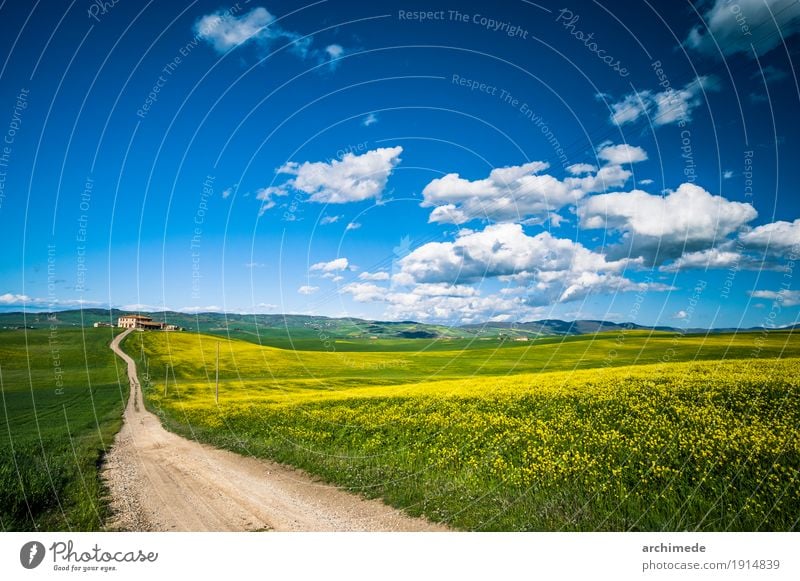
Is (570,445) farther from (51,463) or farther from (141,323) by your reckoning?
(141,323)

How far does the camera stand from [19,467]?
909 cm

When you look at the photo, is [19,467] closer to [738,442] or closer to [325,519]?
[325,519]

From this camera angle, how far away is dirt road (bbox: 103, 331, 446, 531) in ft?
27.6

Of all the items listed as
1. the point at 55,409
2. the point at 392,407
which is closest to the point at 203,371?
the point at 55,409
